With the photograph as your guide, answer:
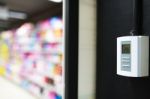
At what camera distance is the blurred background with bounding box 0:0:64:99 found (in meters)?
1.69

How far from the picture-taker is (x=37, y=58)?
2141 millimetres

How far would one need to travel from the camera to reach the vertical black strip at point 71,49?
4.35 ft

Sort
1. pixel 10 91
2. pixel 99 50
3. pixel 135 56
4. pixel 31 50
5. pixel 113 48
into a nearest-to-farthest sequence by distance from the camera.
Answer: pixel 135 56 → pixel 113 48 → pixel 99 50 → pixel 10 91 → pixel 31 50

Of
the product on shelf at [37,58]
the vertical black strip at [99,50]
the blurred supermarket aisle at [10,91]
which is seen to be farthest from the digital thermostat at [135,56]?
the blurred supermarket aisle at [10,91]

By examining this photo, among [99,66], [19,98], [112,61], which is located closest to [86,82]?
[99,66]

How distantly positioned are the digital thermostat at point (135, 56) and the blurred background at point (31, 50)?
79 centimetres

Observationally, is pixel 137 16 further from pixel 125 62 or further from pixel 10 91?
pixel 10 91

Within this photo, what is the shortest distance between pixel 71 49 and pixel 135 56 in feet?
1.74

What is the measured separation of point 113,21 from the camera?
4.19ft

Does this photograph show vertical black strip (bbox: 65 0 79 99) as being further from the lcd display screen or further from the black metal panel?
the lcd display screen

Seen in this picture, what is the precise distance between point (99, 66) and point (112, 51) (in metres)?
0.21

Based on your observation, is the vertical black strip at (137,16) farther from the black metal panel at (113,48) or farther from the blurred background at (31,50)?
the blurred background at (31,50)

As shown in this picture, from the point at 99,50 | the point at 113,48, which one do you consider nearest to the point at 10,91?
the point at 99,50

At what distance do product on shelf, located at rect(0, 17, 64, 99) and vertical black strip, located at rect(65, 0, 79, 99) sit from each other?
1.53ft
